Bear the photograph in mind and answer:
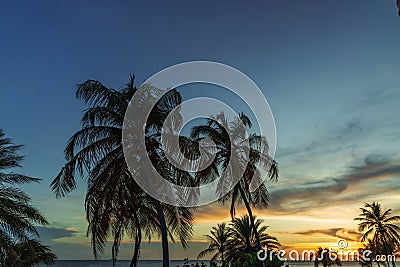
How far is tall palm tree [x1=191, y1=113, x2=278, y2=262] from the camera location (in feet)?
80.3

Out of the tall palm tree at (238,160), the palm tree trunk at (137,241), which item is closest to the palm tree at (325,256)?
the tall palm tree at (238,160)

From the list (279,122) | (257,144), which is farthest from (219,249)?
(279,122)

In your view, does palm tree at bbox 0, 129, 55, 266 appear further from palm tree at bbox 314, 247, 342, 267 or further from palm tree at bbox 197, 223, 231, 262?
palm tree at bbox 197, 223, 231, 262

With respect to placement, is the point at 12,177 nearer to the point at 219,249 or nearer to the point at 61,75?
the point at 61,75

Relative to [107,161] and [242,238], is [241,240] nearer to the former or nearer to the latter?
[242,238]

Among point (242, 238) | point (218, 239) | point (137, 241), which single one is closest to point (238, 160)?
point (137, 241)

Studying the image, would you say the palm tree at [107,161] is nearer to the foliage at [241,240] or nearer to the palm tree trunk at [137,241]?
the palm tree trunk at [137,241]

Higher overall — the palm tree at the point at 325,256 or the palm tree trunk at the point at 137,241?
the palm tree trunk at the point at 137,241

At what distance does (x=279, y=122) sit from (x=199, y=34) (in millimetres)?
6641

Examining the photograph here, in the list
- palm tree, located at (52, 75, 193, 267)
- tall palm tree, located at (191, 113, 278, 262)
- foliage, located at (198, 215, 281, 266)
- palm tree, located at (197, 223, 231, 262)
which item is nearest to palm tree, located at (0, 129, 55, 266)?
palm tree, located at (52, 75, 193, 267)

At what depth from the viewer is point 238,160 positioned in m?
24.5

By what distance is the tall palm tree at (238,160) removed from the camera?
964 inches

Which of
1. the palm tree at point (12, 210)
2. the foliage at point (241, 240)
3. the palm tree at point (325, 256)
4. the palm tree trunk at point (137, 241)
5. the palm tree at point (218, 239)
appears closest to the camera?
the palm tree at point (12, 210)

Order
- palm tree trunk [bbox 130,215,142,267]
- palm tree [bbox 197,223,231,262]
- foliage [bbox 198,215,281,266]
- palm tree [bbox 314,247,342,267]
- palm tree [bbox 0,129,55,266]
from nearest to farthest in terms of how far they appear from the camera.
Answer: palm tree [bbox 0,129,55,266] → palm tree [bbox 314,247,342,267] → palm tree trunk [bbox 130,215,142,267] → foliage [bbox 198,215,281,266] → palm tree [bbox 197,223,231,262]
